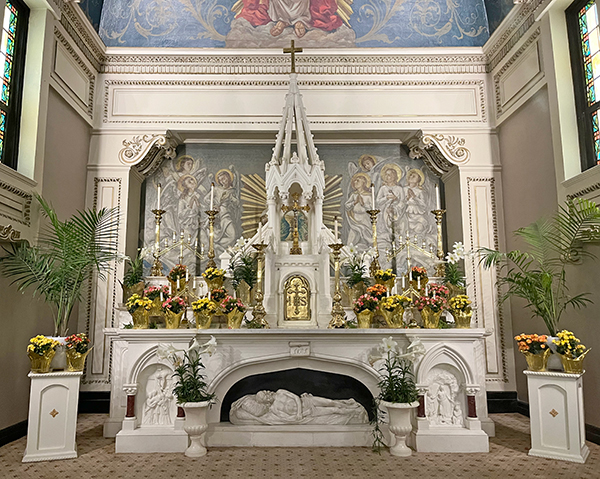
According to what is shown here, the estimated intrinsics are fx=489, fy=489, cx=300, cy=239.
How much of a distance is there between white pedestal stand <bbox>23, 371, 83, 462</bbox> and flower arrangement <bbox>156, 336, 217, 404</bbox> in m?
1.09

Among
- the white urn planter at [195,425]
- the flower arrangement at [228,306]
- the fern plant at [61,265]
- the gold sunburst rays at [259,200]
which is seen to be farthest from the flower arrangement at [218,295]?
the gold sunburst rays at [259,200]

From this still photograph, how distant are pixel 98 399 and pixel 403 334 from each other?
526cm

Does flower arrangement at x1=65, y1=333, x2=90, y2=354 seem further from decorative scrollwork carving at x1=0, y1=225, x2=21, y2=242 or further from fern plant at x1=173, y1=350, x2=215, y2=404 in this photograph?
decorative scrollwork carving at x1=0, y1=225, x2=21, y2=242

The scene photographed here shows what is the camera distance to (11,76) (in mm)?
6902

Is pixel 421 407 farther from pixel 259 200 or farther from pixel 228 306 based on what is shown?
pixel 259 200

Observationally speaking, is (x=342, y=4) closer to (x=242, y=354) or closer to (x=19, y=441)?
(x=242, y=354)

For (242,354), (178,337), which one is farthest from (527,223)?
(178,337)

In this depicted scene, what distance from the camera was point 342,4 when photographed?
949cm

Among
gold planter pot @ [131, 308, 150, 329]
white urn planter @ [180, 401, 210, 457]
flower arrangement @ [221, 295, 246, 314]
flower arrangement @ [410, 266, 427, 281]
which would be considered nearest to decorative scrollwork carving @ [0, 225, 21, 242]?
gold planter pot @ [131, 308, 150, 329]

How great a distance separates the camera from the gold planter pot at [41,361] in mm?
5559

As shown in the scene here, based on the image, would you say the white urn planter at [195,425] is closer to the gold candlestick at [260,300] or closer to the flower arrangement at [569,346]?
the gold candlestick at [260,300]

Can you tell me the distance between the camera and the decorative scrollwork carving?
601 centimetres

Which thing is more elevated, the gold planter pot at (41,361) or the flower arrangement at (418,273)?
the flower arrangement at (418,273)

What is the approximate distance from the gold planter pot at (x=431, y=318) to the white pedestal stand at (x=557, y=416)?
4.08ft
